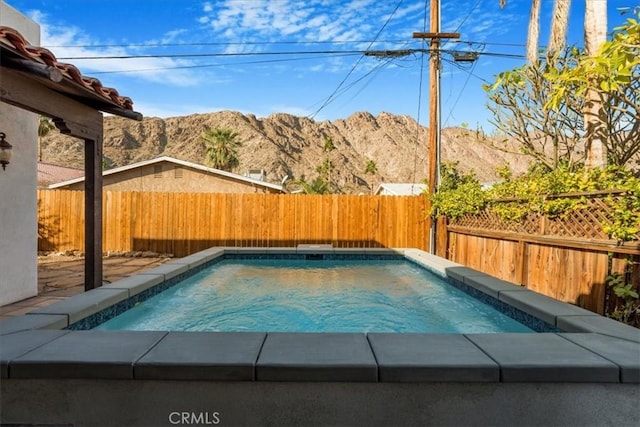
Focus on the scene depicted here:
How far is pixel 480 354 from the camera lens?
7.30 ft

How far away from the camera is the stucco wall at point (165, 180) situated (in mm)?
A: 16156

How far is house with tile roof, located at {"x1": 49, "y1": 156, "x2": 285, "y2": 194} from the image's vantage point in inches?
635

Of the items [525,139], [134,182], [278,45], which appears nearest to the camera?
[525,139]

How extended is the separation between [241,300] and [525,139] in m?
7.79

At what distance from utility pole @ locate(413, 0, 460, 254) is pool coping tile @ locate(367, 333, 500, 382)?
25.1 feet

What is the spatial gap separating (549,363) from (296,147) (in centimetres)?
7907

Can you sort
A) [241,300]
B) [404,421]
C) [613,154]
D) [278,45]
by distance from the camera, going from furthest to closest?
[278,45] → [613,154] → [241,300] → [404,421]

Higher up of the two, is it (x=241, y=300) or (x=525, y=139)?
(x=525, y=139)

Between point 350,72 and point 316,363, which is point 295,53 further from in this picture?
point 316,363

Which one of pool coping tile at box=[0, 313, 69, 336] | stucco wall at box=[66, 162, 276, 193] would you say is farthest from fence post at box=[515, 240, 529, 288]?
stucco wall at box=[66, 162, 276, 193]

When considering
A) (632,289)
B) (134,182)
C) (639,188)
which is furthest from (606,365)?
(134,182)

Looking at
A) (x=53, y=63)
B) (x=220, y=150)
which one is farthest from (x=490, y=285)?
(x=220, y=150)

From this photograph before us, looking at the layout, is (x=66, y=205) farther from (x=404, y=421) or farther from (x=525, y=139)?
(x=525, y=139)

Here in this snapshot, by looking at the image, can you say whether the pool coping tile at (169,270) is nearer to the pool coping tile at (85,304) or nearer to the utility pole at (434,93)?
the pool coping tile at (85,304)
